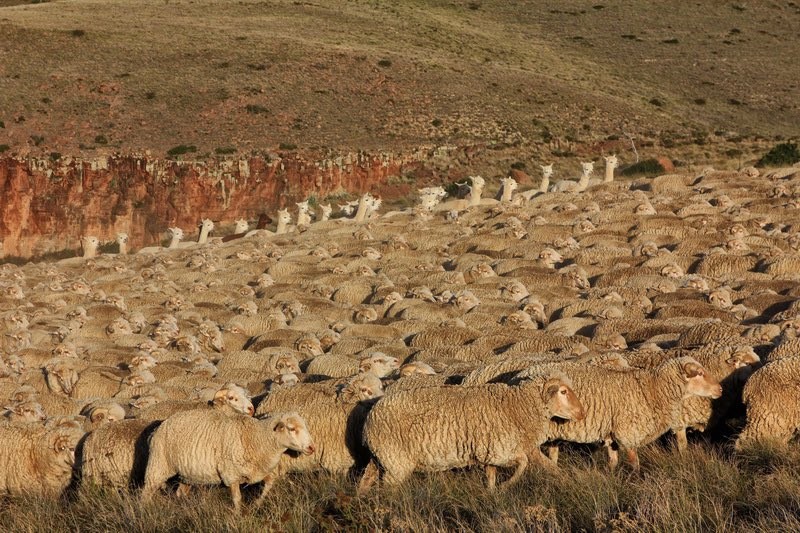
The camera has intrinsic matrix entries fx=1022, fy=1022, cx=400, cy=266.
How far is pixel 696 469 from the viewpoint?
8047 mm

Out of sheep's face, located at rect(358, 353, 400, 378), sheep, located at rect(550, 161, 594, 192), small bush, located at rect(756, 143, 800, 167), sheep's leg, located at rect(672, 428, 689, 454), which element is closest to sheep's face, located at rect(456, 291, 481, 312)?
sheep's face, located at rect(358, 353, 400, 378)

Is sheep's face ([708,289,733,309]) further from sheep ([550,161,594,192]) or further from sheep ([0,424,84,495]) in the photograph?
sheep ([550,161,594,192])

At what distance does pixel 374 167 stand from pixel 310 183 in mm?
2941

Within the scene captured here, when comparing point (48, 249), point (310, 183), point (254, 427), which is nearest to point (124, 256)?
point (48, 249)

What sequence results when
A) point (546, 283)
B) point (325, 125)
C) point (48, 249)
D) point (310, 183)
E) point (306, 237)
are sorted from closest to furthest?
1. point (546, 283)
2. point (306, 237)
3. point (48, 249)
4. point (310, 183)
5. point (325, 125)

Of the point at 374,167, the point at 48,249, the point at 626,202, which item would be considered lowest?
the point at 48,249

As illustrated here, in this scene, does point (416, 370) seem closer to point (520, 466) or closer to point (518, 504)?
point (520, 466)

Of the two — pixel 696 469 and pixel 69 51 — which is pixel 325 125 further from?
pixel 696 469

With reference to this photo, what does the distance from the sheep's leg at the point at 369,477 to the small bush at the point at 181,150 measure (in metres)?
36.5

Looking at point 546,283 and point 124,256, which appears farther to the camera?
point 124,256

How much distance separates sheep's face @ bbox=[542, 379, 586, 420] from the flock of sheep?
18 millimetres

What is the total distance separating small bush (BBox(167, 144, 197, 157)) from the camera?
43.3 meters

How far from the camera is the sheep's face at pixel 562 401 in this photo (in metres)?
8.38

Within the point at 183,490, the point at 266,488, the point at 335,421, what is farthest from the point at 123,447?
the point at 335,421
